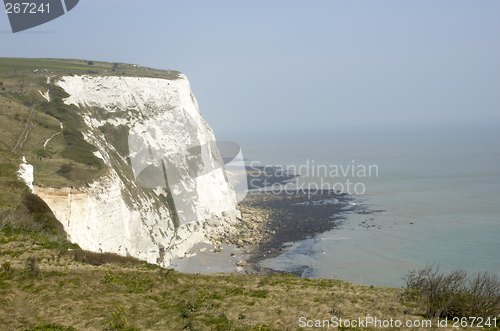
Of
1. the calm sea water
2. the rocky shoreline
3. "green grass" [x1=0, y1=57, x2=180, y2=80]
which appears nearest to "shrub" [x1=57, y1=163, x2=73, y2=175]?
the rocky shoreline

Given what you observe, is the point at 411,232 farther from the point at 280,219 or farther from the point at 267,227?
the point at 267,227

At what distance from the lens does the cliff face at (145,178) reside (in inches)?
1158

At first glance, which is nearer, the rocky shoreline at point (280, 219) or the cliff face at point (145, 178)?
the cliff face at point (145, 178)

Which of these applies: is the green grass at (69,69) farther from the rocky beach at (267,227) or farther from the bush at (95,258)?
the bush at (95,258)

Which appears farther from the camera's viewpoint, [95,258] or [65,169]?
[65,169]

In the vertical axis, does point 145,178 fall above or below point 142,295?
above

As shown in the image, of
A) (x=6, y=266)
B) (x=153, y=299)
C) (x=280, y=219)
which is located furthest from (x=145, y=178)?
(x=153, y=299)

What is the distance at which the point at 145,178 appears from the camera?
4434cm

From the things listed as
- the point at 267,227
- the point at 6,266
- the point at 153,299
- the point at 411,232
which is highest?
the point at 6,266

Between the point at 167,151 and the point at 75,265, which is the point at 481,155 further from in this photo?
the point at 75,265

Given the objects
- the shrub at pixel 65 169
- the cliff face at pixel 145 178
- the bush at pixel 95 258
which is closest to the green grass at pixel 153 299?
the bush at pixel 95 258

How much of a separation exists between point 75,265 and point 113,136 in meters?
34.6

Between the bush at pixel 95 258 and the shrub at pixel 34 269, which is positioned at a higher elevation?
the shrub at pixel 34 269

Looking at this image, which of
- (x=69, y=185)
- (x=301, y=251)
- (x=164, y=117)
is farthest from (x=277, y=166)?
(x=69, y=185)
